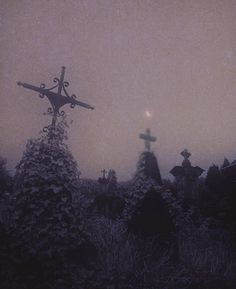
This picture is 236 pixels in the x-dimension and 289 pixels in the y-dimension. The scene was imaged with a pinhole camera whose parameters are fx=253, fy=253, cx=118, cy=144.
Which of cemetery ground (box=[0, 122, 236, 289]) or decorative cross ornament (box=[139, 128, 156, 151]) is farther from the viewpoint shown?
decorative cross ornament (box=[139, 128, 156, 151])

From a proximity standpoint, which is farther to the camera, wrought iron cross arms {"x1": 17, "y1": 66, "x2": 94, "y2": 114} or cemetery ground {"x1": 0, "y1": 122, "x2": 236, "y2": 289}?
wrought iron cross arms {"x1": 17, "y1": 66, "x2": 94, "y2": 114}

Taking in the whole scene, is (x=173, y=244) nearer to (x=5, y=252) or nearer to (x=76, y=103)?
(x=5, y=252)

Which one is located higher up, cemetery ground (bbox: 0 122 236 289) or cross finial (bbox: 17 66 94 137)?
cross finial (bbox: 17 66 94 137)

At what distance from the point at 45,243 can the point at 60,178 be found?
147cm

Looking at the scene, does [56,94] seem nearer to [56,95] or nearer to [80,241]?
[56,95]

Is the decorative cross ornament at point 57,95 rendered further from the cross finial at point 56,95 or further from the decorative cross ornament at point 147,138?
the decorative cross ornament at point 147,138

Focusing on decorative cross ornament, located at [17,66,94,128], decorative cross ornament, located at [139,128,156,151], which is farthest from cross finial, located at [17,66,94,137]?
decorative cross ornament, located at [139,128,156,151]

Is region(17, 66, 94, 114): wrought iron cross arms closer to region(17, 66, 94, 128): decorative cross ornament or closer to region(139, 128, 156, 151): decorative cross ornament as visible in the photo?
region(17, 66, 94, 128): decorative cross ornament

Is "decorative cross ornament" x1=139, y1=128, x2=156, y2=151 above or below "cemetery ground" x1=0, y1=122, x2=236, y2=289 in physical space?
above

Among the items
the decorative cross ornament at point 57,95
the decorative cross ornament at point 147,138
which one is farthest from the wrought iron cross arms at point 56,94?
the decorative cross ornament at point 147,138

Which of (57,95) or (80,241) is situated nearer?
(80,241)

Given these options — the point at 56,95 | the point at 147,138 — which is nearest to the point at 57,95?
the point at 56,95

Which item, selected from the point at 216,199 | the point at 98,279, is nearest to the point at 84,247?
the point at 98,279

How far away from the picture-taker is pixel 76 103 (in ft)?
29.2
